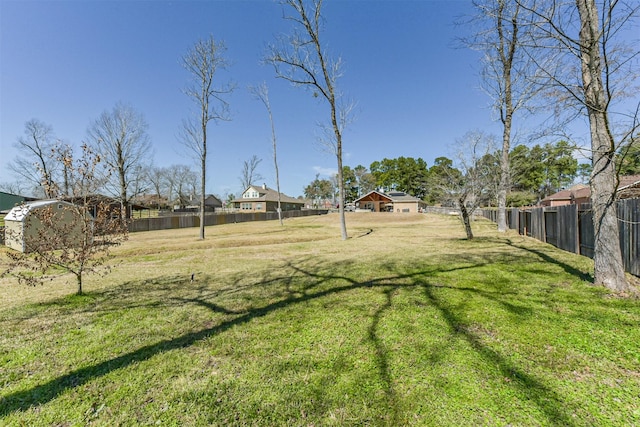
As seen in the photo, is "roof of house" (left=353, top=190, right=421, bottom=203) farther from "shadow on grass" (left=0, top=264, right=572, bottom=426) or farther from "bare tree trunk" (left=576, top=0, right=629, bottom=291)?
"bare tree trunk" (left=576, top=0, right=629, bottom=291)

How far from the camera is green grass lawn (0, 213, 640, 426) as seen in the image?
81.0 inches

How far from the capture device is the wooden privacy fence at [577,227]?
5.07 metres

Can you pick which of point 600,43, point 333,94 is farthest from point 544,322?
point 333,94

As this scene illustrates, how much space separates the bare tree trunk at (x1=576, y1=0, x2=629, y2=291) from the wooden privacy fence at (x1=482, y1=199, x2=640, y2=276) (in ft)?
2.28

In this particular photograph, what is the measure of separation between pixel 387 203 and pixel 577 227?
41899mm

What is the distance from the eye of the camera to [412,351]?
9.27 feet

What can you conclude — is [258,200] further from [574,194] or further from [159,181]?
[574,194]

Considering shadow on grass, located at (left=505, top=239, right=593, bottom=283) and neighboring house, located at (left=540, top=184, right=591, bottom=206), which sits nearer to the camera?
shadow on grass, located at (left=505, top=239, right=593, bottom=283)

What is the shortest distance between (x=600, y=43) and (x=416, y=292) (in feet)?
15.6

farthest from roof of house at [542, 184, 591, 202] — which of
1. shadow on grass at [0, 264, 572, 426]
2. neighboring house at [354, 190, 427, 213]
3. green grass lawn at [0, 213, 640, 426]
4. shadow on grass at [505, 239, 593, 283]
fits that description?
shadow on grass at [0, 264, 572, 426]

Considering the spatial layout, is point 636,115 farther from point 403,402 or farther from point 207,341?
point 207,341

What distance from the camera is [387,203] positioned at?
49.0 m

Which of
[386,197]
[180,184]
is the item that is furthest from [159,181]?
[386,197]

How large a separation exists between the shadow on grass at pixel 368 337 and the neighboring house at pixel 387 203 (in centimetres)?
4312
